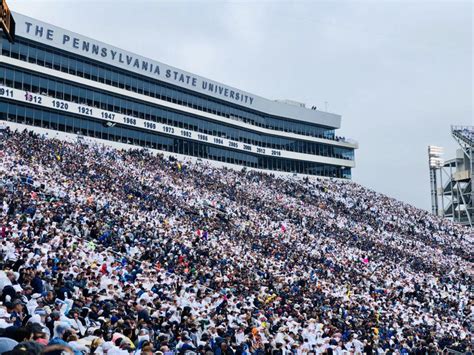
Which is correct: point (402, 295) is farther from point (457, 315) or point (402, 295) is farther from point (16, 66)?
point (16, 66)

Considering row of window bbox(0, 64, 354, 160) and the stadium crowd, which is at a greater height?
row of window bbox(0, 64, 354, 160)

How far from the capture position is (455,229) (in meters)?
57.8

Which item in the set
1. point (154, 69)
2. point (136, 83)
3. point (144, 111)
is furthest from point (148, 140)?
point (154, 69)

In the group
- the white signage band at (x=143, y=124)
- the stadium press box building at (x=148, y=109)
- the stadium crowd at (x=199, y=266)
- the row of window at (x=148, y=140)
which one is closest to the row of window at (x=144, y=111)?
the stadium press box building at (x=148, y=109)

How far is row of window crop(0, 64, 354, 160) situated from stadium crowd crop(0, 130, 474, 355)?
5.08m

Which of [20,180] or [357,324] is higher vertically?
[20,180]

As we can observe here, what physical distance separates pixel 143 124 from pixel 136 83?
3.72m

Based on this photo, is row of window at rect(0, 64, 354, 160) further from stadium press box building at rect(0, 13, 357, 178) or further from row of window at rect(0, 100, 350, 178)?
row of window at rect(0, 100, 350, 178)

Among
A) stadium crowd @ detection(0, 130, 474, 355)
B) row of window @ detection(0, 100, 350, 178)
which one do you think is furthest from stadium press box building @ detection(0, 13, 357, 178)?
stadium crowd @ detection(0, 130, 474, 355)

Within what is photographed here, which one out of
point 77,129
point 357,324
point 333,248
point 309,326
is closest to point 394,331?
point 357,324

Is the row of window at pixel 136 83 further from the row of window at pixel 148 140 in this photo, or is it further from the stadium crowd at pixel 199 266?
the stadium crowd at pixel 199 266

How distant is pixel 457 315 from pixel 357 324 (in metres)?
10.3

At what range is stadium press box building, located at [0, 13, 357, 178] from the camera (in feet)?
141

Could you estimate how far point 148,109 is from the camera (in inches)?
2045
